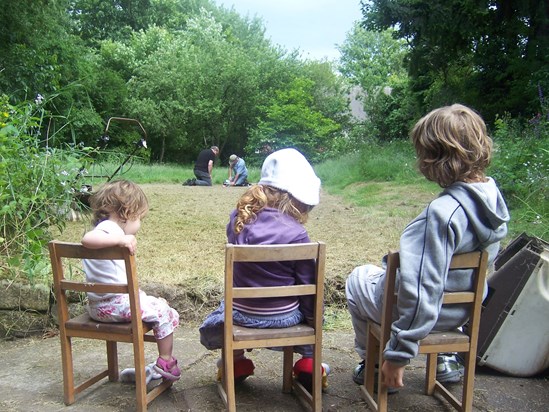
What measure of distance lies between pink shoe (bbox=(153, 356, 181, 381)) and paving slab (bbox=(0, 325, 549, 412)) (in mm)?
111

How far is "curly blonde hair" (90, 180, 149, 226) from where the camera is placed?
254 centimetres

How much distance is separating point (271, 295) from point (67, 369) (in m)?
0.99

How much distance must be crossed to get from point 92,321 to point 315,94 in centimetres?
3013

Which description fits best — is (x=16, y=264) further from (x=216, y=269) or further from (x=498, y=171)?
(x=498, y=171)

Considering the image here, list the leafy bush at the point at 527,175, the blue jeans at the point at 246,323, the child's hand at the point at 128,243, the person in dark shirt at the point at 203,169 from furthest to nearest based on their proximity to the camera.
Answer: the person in dark shirt at the point at 203,169 < the leafy bush at the point at 527,175 < the blue jeans at the point at 246,323 < the child's hand at the point at 128,243

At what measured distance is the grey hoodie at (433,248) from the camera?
80.7 inches

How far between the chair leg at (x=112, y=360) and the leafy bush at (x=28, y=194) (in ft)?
3.20

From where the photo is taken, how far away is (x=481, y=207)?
214cm

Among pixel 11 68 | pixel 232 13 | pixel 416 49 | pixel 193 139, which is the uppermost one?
pixel 232 13

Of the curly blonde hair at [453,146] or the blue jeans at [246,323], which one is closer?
the curly blonde hair at [453,146]

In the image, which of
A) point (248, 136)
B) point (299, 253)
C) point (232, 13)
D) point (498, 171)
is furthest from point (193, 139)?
point (299, 253)

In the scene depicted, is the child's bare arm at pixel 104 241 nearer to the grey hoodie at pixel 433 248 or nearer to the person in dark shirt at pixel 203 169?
the grey hoodie at pixel 433 248

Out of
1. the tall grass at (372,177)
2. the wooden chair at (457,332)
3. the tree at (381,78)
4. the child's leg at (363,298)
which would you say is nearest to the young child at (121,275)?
the child's leg at (363,298)

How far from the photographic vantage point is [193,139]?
3008 centimetres
